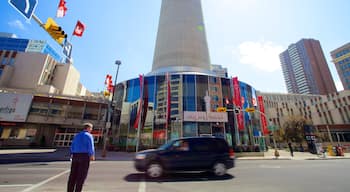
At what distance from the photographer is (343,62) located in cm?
6844

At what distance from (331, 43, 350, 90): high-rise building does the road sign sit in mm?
103419

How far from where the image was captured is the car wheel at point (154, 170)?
660 cm

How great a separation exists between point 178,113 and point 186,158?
13.5 metres

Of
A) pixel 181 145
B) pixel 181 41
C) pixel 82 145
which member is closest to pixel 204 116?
pixel 181 145

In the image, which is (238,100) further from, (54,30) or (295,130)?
(295,130)

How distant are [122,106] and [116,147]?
20.8 ft

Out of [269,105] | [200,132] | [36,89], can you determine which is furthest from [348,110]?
[36,89]

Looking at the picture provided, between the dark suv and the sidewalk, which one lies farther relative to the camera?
the sidewalk

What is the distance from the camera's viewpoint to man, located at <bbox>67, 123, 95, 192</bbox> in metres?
3.91

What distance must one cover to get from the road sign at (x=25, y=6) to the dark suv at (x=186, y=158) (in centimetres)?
750

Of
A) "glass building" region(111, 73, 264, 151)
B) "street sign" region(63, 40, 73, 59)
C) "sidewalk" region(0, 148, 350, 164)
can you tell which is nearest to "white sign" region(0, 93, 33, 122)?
"sidewalk" region(0, 148, 350, 164)

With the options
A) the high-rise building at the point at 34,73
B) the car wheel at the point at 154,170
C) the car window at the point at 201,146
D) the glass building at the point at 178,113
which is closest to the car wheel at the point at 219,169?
the car window at the point at 201,146

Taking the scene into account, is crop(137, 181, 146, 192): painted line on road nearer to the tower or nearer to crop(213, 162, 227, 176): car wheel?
crop(213, 162, 227, 176): car wheel

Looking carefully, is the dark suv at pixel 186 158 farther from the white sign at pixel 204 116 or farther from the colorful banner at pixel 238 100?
the colorful banner at pixel 238 100
